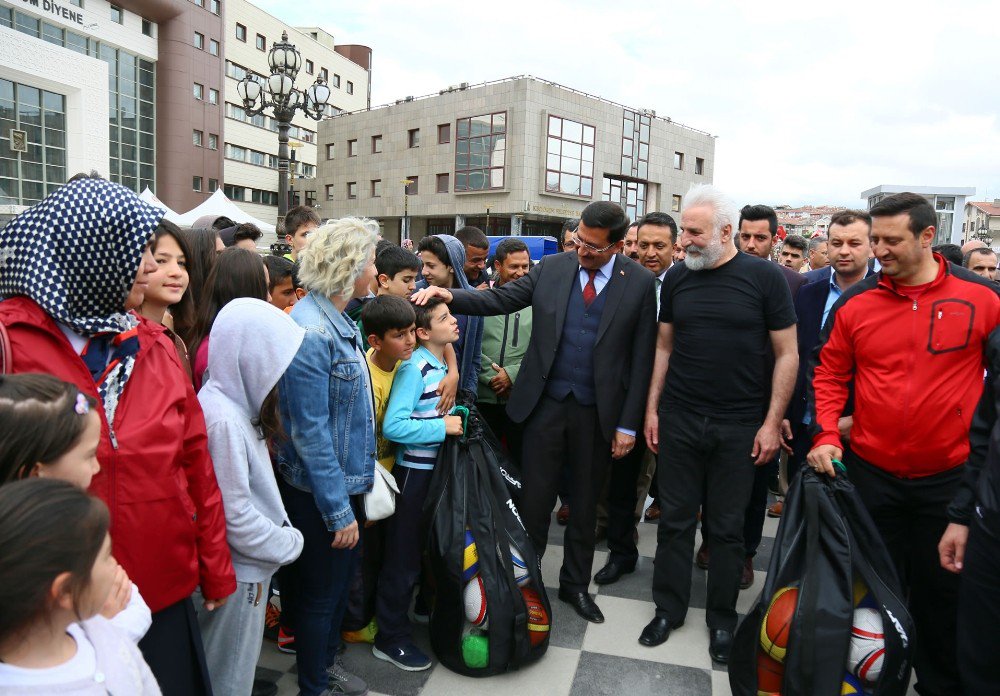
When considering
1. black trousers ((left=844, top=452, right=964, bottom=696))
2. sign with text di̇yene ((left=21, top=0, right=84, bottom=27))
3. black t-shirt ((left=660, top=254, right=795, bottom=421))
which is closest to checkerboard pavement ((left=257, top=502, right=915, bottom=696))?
black trousers ((left=844, top=452, right=964, bottom=696))

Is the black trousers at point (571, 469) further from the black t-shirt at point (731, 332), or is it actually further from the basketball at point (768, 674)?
the basketball at point (768, 674)

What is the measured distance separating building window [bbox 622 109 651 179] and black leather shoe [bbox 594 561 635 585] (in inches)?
1427

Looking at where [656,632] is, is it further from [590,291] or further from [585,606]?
[590,291]

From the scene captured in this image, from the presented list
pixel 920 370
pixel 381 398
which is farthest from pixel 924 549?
pixel 381 398

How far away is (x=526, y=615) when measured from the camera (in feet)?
8.98

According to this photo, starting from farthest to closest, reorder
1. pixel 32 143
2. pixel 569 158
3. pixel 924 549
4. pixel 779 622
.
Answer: pixel 569 158 → pixel 32 143 → pixel 924 549 → pixel 779 622

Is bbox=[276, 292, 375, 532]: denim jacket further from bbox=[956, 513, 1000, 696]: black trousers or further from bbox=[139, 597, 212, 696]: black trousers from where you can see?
bbox=[956, 513, 1000, 696]: black trousers

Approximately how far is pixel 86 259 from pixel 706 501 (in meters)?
2.76

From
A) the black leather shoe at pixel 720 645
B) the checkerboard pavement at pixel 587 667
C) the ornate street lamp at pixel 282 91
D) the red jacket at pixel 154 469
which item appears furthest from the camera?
the ornate street lamp at pixel 282 91

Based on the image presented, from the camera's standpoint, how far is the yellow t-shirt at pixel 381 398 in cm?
290

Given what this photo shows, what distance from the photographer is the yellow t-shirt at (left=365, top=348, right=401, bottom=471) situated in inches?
114

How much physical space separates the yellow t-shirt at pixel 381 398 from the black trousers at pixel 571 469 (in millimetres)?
783

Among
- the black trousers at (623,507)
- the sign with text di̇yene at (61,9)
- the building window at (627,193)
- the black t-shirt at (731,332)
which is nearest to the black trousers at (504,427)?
the black trousers at (623,507)

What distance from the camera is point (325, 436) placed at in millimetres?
2250
